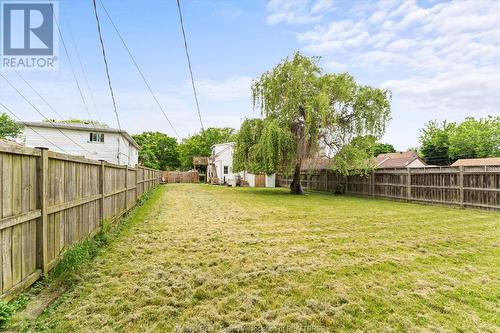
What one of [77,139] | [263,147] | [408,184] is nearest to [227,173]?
[77,139]

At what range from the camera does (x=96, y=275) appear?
12.0 ft

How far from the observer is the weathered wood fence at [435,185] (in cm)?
1073

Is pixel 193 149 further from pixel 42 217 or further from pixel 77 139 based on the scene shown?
pixel 42 217

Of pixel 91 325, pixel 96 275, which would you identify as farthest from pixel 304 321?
pixel 96 275

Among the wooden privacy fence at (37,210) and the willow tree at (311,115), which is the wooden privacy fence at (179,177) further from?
the wooden privacy fence at (37,210)

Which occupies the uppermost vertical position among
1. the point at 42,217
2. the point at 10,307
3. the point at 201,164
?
the point at 201,164

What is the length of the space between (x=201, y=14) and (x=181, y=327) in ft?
24.1

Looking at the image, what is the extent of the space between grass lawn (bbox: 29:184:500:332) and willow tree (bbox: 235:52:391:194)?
31.1ft

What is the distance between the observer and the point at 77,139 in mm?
21094

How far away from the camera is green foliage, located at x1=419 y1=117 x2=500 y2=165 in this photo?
131 ft

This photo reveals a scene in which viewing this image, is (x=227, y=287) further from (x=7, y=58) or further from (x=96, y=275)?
(x=7, y=58)

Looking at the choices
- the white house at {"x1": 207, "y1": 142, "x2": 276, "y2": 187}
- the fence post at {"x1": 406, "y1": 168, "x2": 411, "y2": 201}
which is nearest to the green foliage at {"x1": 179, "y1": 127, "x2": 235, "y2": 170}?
the white house at {"x1": 207, "y1": 142, "x2": 276, "y2": 187}

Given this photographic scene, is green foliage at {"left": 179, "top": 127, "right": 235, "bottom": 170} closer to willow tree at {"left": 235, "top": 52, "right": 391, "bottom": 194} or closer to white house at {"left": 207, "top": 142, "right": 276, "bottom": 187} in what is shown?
white house at {"left": 207, "top": 142, "right": 276, "bottom": 187}

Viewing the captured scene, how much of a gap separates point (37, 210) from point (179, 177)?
3282 cm
